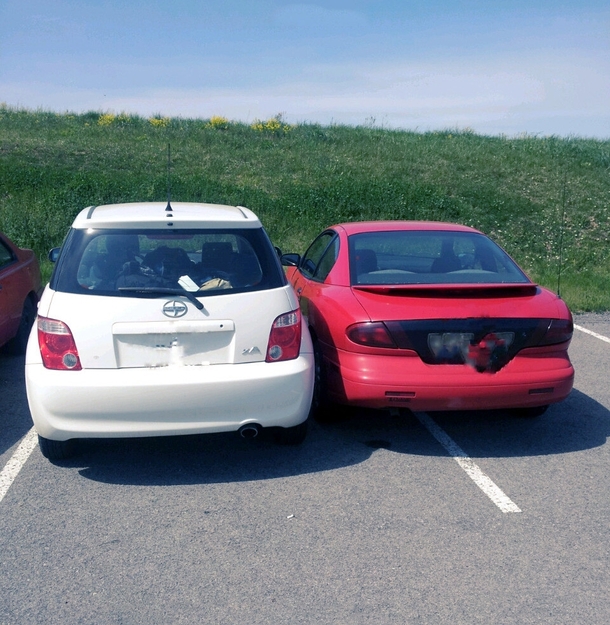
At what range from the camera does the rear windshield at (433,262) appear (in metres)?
5.55

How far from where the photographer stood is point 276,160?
22156 millimetres

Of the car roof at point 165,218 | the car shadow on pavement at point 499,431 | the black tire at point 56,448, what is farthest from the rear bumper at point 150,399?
the car shadow on pavement at point 499,431

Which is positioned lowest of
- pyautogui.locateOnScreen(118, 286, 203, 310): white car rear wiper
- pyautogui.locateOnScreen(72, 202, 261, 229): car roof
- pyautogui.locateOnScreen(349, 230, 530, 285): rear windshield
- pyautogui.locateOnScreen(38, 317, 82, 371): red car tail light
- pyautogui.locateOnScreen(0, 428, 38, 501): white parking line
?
pyautogui.locateOnScreen(0, 428, 38, 501): white parking line

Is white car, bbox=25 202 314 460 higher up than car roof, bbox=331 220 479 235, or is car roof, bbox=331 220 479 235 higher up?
car roof, bbox=331 220 479 235

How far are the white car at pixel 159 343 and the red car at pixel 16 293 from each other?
105 inches

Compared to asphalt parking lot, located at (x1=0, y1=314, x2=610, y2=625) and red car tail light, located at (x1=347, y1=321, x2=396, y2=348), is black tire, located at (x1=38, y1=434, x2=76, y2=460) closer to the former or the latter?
asphalt parking lot, located at (x1=0, y1=314, x2=610, y2=625)

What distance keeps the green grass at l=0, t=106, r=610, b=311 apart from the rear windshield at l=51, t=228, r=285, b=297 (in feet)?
23.6

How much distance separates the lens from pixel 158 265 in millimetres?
4691

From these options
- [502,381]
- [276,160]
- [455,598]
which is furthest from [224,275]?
[276,160]

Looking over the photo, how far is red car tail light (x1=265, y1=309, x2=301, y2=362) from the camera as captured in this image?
446 centimetres

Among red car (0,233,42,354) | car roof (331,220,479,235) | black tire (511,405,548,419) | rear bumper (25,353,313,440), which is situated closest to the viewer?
rear bumper (25,353,313,440)

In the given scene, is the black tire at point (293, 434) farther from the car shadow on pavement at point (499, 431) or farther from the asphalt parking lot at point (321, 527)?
the car shadow on pavement at point (499, 431)

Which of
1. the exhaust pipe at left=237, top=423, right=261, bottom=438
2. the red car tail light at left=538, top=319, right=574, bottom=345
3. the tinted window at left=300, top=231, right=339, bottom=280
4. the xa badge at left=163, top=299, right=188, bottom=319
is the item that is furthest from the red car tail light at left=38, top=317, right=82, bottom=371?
the red car tail light at left=538, top=319, right=574, bottom=345

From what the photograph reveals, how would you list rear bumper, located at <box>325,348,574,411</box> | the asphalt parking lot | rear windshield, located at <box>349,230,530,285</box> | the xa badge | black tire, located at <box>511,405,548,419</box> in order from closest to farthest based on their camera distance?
the asphalt parking lot, the xa badge, rear bumper, located at <box>325,348,574,411</box>, rear windshield, located at <box>349,230,530,285</box>, black tire, located at <box>511,405,548,419</box>
